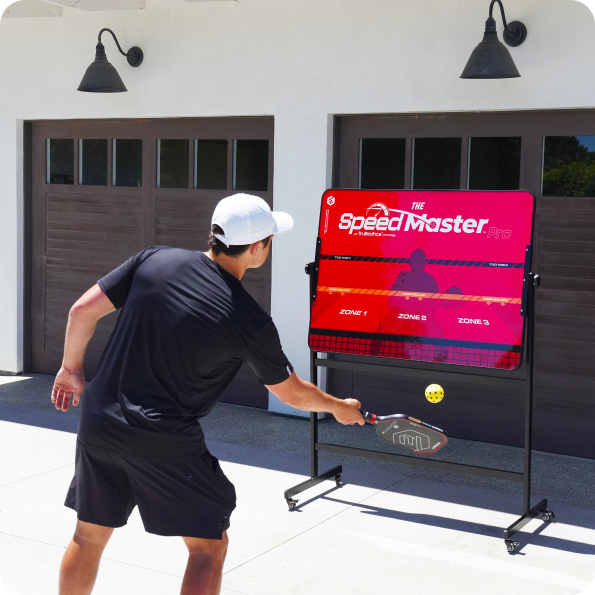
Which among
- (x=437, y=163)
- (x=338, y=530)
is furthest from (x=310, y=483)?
(x=437, y=163)

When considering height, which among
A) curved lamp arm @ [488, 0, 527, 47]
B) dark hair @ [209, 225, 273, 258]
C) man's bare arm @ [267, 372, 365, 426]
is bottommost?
man's bare arm @ [267, 372, 365, 426]

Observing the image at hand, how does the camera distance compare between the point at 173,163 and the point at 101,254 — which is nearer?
the point at 173,163

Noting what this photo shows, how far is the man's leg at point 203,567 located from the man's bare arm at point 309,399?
21.6 inches

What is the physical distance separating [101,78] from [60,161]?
1.35 m

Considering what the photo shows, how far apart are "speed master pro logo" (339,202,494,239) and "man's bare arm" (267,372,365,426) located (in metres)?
1.68

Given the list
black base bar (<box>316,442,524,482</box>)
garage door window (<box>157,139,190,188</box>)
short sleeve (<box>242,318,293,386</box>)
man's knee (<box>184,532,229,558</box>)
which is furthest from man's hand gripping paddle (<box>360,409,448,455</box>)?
garage door window (<box>157,139,190,188</box>)

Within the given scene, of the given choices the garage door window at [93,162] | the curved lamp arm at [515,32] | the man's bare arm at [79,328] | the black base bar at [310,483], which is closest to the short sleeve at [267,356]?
the man's bare arm at [79,328]

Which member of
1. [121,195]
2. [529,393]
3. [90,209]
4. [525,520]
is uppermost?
[121,195]

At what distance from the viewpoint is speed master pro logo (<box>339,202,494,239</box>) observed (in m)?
4.59

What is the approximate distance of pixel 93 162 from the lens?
25.2 ft

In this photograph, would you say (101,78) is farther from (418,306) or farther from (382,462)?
(382,462)

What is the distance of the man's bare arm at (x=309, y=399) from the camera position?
2.94 meters

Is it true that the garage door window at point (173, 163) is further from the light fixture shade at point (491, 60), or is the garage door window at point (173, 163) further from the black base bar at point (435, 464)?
the black base bar at point (435, 464)

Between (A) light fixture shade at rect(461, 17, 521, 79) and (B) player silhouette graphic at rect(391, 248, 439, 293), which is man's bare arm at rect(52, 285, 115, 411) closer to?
(B) player silhouette graphic at rect(391, 248, 439, 293)
